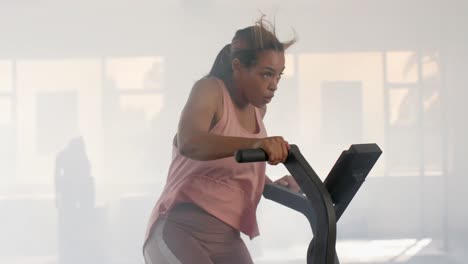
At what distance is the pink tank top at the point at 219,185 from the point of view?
62.0 inches

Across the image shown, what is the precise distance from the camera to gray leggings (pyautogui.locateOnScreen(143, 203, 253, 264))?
4.82ft

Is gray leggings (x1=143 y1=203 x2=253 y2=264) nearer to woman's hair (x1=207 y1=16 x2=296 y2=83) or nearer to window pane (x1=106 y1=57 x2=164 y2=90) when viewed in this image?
woman's hair (x1=207 y1=16 x2=296 y2=83)

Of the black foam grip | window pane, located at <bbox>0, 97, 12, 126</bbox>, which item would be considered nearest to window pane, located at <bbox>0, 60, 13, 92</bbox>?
window pane, located at <bbox>0, 97, 12, 126</bbox>

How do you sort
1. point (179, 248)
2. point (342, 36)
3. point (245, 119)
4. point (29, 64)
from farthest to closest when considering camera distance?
point (342, 36), point (29, 64), point (245, 119), point (179, 248)

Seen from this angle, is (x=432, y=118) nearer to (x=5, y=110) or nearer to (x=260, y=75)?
(x=260, y=75)

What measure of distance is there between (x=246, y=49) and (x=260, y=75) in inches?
4.2

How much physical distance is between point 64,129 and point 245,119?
32.2 inches

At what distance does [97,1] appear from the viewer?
6.89ft

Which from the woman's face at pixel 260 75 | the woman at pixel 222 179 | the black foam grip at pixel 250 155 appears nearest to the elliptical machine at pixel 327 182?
the black foam grip at pixel 250 155

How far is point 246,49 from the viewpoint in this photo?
1643 mm

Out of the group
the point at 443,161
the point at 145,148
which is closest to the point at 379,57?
the point at 443,161

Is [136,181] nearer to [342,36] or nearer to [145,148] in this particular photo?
[145,148]

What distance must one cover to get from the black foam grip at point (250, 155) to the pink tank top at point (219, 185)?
1.30ft

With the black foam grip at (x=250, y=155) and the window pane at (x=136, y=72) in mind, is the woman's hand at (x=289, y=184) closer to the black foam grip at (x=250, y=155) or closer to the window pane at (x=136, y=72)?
the black foam grip at (x=250, y=155)
